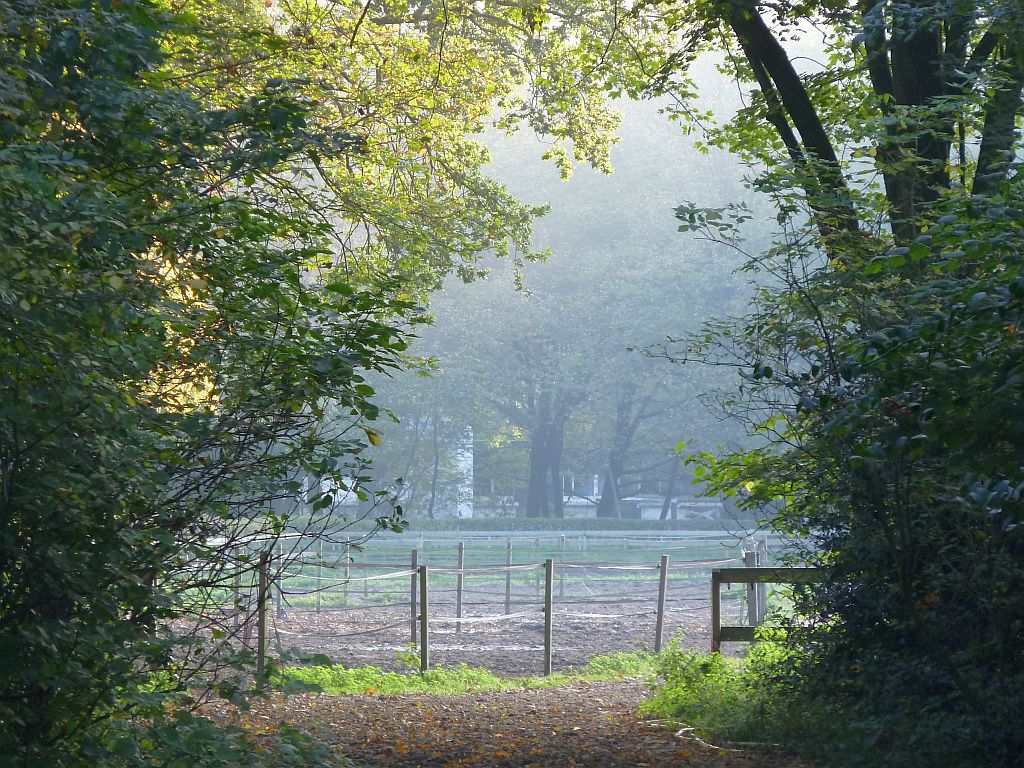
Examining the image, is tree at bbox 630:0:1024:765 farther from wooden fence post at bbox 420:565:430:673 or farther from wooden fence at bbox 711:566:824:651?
wooden fence post at bbox 420:565:430:673

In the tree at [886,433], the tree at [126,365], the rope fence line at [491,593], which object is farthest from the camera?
the rope fence line at [491,593]

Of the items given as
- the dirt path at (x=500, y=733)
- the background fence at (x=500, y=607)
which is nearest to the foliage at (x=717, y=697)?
the dirt path at (x=500, y=733)

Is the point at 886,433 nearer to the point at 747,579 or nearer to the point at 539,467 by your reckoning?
the point at 747,579

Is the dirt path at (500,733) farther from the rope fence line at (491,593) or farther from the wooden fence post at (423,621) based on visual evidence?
the wooden fence post at (423,621)

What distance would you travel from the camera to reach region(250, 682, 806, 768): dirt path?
6.62m

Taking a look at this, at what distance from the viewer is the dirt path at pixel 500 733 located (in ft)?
21.7

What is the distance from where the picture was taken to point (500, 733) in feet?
25.3

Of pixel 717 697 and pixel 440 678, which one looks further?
pixel 440 678

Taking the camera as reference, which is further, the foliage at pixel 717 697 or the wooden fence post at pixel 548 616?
the wooden fence post at pixel 548 616

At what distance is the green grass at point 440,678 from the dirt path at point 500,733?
5.11 feet

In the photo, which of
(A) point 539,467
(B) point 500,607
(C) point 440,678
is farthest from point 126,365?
(A) point 539,467

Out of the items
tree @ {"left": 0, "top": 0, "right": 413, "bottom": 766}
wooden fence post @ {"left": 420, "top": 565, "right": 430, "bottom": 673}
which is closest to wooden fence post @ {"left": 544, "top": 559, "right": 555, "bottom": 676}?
wooden fence post @ {"left": 420, "top": 565, "right": 430, "bottom": 673}

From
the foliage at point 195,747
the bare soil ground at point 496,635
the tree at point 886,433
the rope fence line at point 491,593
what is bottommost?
the bare soil ground at point 496,635

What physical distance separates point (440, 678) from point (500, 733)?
4.99 m
